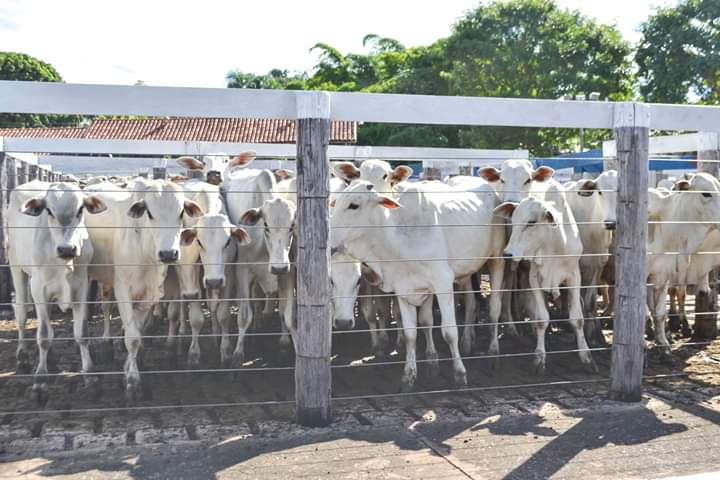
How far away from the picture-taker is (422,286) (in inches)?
282

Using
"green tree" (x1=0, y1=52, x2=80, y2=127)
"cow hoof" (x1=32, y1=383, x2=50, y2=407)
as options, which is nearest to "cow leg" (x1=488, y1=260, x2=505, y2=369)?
"cow hoof" (x1=32, y1=383, x2=50, y2=407)

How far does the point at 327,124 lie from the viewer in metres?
5.63

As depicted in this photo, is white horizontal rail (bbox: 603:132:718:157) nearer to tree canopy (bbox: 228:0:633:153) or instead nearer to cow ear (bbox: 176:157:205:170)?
cow ear (bbox: 176:157:205:170)

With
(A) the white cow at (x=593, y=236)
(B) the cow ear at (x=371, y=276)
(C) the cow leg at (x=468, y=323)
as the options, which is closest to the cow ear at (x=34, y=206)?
(B) the cow ear at (x=371, y=276)

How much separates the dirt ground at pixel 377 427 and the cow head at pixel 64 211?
1209 mm

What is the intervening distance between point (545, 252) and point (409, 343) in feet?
5.83

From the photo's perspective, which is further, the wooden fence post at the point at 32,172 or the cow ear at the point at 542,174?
the wooden fence post at the point at 32,172

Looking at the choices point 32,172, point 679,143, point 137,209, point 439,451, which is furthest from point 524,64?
point 439,451

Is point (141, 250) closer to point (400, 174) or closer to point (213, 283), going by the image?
point (213, 283)

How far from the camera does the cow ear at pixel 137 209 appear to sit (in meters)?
6.86

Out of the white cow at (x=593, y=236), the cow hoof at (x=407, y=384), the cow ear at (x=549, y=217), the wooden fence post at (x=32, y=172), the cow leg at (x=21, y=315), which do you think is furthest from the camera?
the wooden fence post at (x=32, y=172)

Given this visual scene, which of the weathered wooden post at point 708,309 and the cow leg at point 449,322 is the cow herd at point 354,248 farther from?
the weathered wooden post at point 708,309

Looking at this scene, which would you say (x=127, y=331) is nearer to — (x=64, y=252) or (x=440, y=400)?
(x=64, y=252)

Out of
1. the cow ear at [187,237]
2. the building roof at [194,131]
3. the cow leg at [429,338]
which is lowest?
the cow leg at [429,338]
